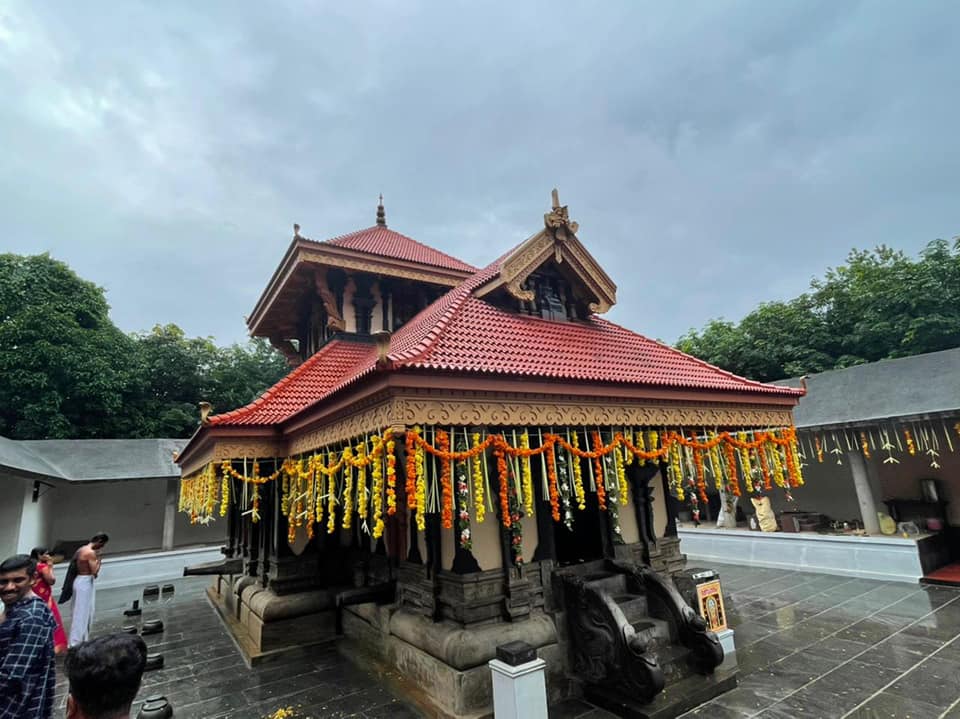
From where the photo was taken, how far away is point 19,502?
12.4 meters

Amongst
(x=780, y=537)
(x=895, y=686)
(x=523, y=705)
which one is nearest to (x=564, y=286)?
(x=523, y=705)

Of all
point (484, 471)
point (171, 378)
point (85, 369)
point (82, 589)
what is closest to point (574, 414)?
point (484, 471)

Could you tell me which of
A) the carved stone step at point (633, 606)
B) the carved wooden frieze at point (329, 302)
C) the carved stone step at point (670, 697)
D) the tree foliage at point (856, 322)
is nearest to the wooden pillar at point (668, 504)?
the carved stone step at point (633, 606)

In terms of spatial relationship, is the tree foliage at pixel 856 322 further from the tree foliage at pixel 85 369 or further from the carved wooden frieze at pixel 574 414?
the tree foliage at pixel 85 369

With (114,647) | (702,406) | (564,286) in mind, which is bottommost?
(114,647)

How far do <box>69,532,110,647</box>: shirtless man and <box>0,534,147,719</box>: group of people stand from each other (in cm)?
449

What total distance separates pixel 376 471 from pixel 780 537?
11.0 m

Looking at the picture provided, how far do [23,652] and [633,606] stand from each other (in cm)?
551

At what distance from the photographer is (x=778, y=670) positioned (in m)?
5.54

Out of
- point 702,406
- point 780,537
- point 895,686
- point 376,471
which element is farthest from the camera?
point 780,537

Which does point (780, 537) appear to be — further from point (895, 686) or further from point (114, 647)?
point (114, 647)

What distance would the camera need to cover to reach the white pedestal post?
3.94 metres

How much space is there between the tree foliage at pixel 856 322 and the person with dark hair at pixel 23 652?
2678 cm

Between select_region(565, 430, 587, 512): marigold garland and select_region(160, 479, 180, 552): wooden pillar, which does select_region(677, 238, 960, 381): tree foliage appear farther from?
select_region(160, 479, 180, 552): wooden pillar
